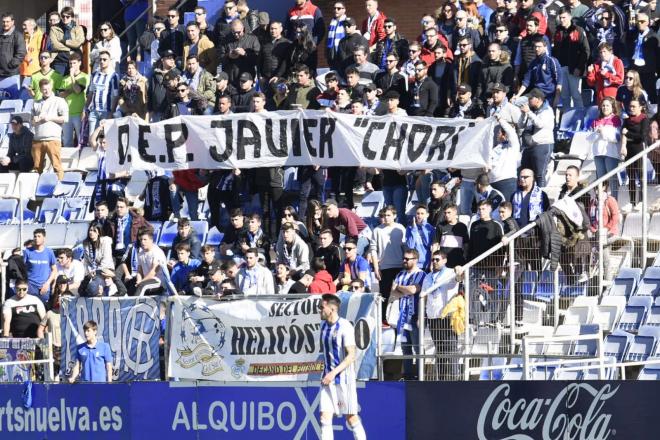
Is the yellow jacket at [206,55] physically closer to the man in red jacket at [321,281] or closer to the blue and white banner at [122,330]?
the man in red jacket at [321,281]

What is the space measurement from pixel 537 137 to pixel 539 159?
27 cm

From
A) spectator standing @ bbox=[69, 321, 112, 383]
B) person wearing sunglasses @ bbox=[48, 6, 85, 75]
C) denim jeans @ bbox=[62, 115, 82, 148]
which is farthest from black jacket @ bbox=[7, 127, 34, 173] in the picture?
spectator standing @ bbox=[69, 321, 112, 383]

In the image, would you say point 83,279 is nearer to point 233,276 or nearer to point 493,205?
point 233,276

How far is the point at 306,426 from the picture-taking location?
16.5 meters

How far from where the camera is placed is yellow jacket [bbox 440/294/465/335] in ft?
56.8

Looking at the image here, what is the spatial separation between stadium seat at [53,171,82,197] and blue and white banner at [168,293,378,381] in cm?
679

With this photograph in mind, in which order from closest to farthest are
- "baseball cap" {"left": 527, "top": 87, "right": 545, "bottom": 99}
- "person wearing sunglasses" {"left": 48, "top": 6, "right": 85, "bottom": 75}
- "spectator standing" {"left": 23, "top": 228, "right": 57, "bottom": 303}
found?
"baseball cap" {"left": 527, "top": 87, "right": 545, "bottom": 99} → "spectator standing" {"left": 23, "top": 228, "right": 57, "bottom": 303} → "person wearing sunglasses" {"left": 48, "top": 6, "right": 85, "bottom": 75}

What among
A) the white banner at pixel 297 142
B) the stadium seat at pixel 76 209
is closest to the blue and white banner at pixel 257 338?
the white banner at pixel 297 142

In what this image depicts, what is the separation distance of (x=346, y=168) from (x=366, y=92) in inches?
41.0

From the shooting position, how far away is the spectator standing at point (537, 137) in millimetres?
19969

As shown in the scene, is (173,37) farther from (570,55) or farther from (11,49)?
(570,55)

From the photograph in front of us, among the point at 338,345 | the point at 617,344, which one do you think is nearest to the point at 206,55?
the point at 617,344

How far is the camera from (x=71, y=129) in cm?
2522

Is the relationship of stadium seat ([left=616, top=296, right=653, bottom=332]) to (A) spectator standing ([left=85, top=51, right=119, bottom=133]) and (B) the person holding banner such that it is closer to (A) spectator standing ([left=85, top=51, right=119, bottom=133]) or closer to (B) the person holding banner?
(B) the person holding banner
